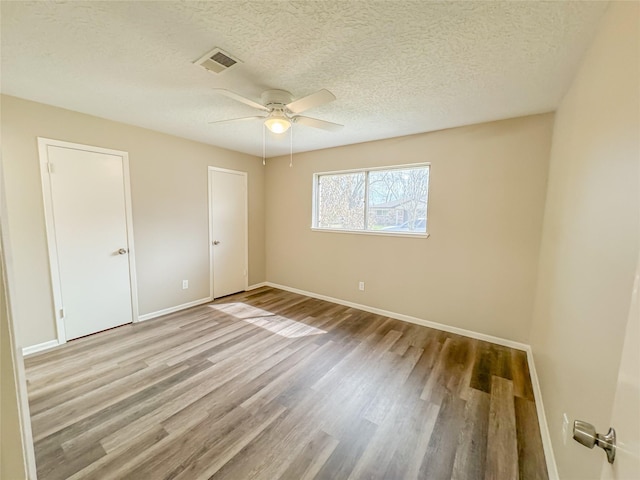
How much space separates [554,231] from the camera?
201 cm

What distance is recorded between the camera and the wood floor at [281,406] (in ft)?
4.86

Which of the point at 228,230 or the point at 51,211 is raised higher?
the point at 51,211

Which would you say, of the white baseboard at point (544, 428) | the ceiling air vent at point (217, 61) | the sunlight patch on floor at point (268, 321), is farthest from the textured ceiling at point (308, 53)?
the sunlight patch on floor at point (268, 321)

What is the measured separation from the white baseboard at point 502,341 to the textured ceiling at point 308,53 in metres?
2.37

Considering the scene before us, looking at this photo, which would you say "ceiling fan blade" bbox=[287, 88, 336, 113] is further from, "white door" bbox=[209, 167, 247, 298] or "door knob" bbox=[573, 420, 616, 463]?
"white door" bbox=[209, 167, 247, 298]

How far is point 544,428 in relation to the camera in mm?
1695

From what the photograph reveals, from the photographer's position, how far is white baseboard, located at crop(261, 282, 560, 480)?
1.52m

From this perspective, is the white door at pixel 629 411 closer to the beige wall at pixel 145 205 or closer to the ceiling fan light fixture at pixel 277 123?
the ceiling fan light fixture at pixel 277 123

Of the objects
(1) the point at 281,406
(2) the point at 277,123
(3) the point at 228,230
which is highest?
(2) the point at 277,123

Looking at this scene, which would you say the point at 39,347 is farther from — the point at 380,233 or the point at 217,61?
the point at 380,233

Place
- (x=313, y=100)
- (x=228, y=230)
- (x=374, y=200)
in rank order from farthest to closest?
(x=228, y=230), (x=374, y=200), (x=313, y=100)

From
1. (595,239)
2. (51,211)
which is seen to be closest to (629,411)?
(595,239)

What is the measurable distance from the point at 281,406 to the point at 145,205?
9.55ft

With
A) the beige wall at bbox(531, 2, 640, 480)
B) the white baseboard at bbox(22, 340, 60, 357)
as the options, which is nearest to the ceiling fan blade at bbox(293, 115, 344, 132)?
the beige wall at bbox(531, 2, 640, 480)
